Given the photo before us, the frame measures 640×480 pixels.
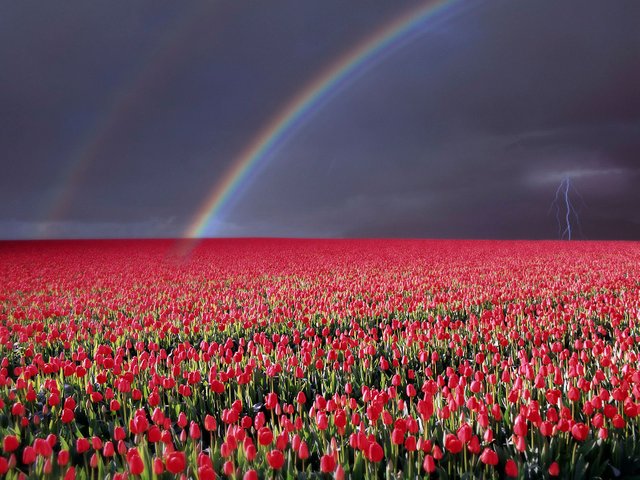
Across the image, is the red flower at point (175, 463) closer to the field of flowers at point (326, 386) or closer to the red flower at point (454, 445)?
the field of flowers at point (326, 386)

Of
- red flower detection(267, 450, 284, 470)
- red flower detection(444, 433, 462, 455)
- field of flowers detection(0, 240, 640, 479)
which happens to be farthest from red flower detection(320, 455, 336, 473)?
red flower detection(444, 433, 462, 455)

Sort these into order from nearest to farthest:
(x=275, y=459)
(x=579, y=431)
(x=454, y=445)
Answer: (x=275, y=459), (x=454, y=445), (x=579, y=431)

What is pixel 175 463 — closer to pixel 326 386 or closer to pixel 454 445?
pixel 454 445

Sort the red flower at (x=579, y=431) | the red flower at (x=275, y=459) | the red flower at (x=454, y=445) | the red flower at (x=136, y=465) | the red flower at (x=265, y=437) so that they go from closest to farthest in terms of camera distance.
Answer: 1. the red flower at (x=136, y=465)
2. the red flower at (x=275, y=459)
3. the red flower at (x=454, y=445)
4. the red flower at (x=265, y=437)
5. the red flower at (x=579, y=431)

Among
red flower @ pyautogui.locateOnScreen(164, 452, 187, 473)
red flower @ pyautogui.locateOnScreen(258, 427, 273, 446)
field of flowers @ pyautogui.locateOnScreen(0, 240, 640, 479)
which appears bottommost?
field of flowers @ pyautogui.locateOnScreen(0, 240, 640, 479)

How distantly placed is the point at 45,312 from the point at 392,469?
389 inches

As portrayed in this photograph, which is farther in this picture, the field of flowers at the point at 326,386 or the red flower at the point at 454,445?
the field of flowers at the point at 326,386

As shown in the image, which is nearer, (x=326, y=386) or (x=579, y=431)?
(x=579, y=431)

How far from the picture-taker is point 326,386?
17.6 ft

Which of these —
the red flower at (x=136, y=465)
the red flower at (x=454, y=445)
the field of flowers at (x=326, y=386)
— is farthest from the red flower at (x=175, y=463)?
the red flower at (x=454, y=445)

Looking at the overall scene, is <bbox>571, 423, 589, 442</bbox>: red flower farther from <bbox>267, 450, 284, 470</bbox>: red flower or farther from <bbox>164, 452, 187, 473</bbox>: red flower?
<bbox>164, 452, 187, 473</bbox>: red flower

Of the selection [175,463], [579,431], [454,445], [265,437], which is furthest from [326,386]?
[175,463]

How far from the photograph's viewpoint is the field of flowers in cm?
333

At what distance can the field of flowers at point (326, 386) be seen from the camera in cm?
333
